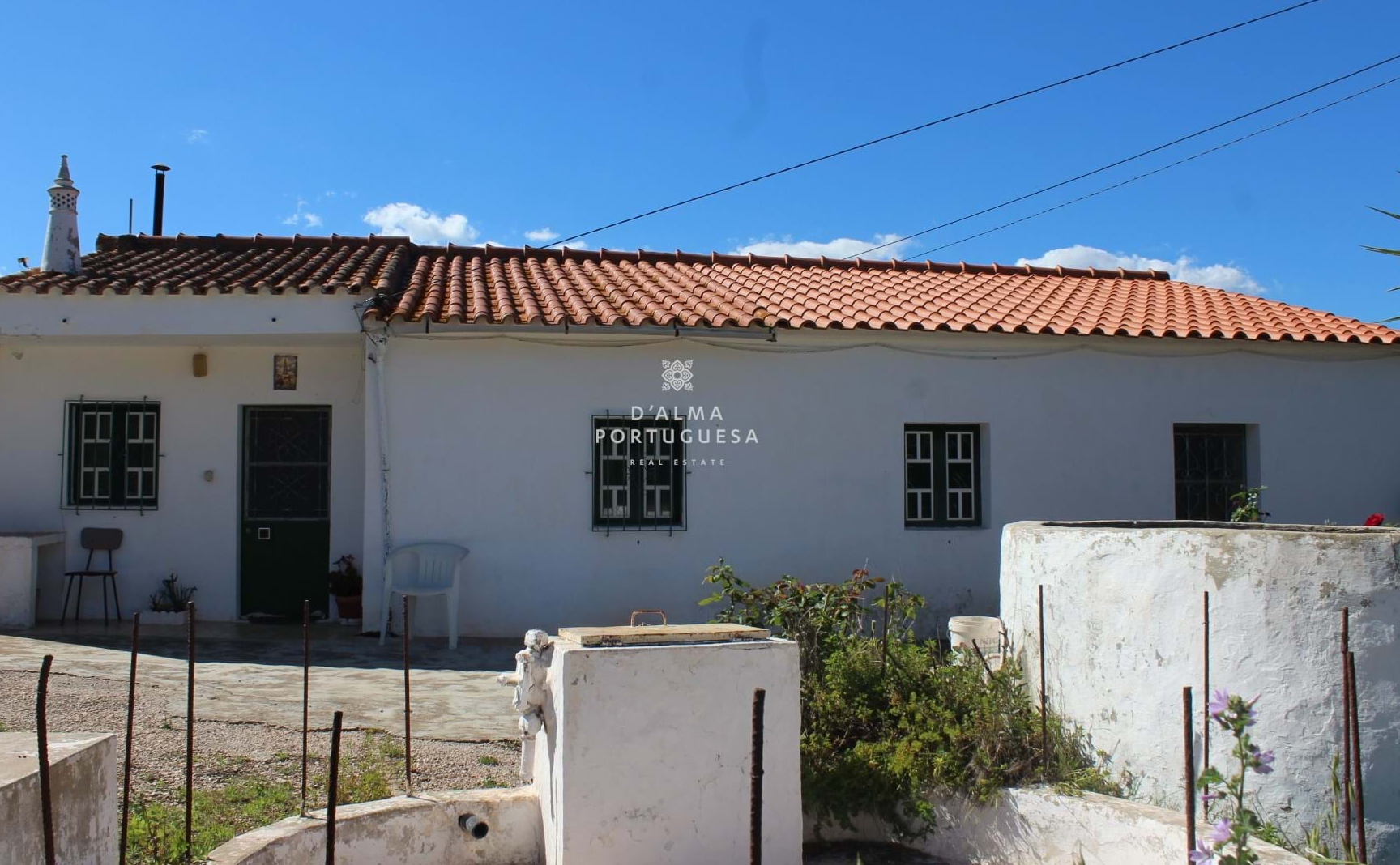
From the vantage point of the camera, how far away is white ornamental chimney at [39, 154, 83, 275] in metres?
10.0

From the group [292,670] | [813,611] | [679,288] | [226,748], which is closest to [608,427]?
[679,288]

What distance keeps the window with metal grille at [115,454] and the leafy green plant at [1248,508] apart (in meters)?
9.22

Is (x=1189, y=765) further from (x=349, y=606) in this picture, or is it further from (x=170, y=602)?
(x=170, y=602)

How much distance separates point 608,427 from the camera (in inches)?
381

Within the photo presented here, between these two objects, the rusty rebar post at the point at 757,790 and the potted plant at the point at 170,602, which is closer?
the rusty rebar post at the point at 757,790

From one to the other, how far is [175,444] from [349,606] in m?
2.20

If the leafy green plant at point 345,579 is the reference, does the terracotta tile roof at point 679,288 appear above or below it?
above

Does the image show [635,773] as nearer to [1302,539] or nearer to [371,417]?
[1302,539]

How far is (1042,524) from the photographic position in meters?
5.84

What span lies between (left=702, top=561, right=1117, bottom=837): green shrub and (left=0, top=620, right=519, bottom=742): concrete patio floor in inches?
73.5

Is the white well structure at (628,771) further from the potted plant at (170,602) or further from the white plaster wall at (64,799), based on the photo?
the potted plant at (170,602)

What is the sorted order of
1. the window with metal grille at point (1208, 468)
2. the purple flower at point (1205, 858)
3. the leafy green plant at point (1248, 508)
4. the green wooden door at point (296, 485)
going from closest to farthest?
the purple flower at point (1205, 858), the leafy green plant at point (1248, 508), the green wooden door at point (296, 485), the window with metal grille at point (1208, 468)

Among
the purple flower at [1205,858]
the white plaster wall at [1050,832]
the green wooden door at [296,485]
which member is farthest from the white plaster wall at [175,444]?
the purple flower at [1205,858]

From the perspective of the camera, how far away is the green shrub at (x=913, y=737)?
4.91 m
